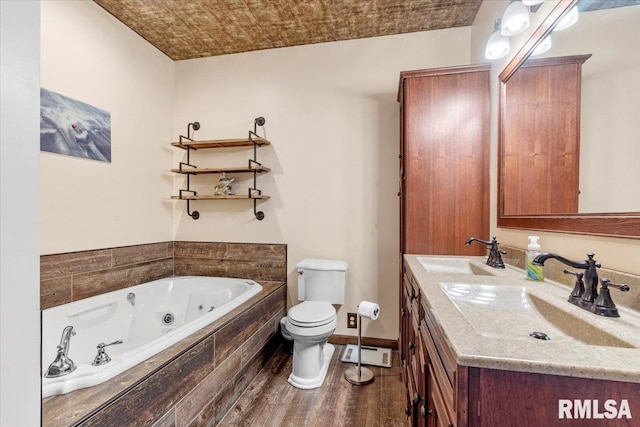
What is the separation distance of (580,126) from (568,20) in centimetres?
Result: 45

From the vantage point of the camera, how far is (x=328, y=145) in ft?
8.77

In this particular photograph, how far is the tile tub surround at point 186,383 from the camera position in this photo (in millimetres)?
977

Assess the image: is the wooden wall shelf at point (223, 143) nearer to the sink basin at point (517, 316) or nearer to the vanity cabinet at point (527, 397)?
the sink basin at point (517, 316)

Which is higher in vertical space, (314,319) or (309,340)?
(314,319)

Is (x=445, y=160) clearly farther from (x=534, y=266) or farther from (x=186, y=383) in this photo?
(x=186, y=383)

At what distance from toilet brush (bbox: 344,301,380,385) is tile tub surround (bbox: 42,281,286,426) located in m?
0.68

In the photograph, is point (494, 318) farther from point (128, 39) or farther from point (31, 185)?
point (128, 39)

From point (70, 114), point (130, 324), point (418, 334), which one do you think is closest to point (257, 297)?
point (130, 324)

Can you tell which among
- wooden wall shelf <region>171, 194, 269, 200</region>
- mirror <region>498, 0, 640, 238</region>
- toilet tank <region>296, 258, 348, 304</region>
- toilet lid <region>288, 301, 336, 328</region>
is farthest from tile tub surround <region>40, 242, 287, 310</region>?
mirror <region>498, 0, 640, 238</region>

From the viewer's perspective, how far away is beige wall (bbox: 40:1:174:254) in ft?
6.26

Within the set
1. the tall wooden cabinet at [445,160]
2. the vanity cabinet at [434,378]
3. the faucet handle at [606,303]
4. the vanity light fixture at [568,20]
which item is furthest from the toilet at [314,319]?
the vanity light fixture at [568,20]

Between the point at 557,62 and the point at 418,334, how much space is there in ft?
4.41

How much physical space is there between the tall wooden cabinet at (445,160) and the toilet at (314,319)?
57 centimetres

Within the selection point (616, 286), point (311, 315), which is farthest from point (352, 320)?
point (616, 286)
